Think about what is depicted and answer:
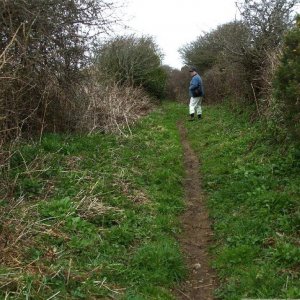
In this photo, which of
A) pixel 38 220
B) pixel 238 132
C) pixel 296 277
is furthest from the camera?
pixel 238 132

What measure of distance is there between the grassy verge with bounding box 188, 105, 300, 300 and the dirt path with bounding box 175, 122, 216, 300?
0.15 metres

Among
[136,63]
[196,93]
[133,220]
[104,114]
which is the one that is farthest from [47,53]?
[136,63]

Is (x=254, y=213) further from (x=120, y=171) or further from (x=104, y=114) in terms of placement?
(x=104, y=114)

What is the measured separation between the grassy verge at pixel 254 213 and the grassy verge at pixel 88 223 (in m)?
0.66

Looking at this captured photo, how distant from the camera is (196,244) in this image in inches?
237

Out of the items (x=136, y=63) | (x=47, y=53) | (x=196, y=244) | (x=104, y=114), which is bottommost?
(x=196, y=244)

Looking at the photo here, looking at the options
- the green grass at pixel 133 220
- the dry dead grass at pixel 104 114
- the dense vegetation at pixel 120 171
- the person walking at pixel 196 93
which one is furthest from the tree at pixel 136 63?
the green grass at pixel 133 220

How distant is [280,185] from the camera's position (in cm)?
720

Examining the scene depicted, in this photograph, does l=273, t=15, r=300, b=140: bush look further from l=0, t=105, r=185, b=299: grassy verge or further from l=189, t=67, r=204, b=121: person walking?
l=189, t=67, r=204, b=121: person walking

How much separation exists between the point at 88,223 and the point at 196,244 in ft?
5.00

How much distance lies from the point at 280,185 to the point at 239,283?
2.89m

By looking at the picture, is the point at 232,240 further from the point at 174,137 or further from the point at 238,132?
the point at 174,137

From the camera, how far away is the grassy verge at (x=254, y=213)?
466 centimetres

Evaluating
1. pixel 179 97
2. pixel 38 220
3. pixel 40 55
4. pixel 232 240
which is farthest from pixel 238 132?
pixel 179 97
